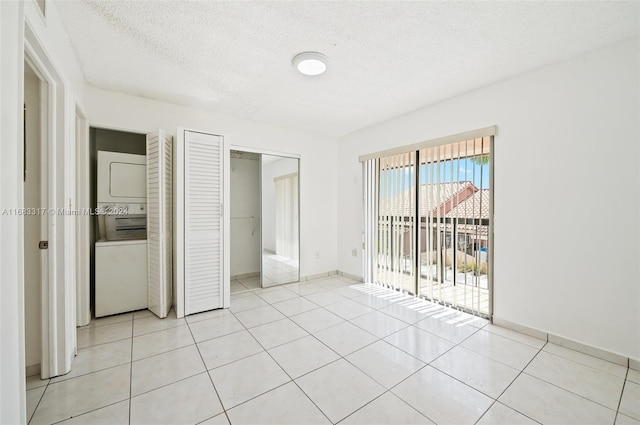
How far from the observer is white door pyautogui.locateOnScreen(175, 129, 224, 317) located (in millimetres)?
2834

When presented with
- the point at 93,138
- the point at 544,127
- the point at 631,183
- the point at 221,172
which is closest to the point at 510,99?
the point at 544,127

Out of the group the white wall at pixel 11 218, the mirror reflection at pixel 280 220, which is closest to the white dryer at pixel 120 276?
the mirror reflection at pixel 280 220

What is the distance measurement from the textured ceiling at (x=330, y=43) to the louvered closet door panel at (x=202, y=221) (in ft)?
2.16

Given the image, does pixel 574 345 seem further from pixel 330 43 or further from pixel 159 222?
pixel 159 222

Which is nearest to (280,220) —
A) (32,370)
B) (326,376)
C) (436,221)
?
(436,221)

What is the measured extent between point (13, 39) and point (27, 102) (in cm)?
86

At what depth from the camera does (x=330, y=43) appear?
6.82 ft

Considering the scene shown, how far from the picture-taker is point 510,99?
8.42 ft

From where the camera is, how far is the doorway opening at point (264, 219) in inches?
159

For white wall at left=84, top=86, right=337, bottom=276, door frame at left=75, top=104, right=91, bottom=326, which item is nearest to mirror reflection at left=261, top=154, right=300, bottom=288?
white wall at left=84, top=86, right=337, bottom=276

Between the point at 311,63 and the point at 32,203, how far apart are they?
2305 millimetres

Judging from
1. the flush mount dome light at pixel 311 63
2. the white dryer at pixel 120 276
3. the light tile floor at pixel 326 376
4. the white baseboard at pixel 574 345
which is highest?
the flush mount dome light at pixel 311 63

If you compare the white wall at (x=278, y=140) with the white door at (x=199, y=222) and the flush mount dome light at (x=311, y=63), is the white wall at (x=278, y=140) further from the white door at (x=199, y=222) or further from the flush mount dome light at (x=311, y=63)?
the flush mount dome light at (x=311, y=63)

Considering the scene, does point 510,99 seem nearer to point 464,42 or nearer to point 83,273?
point 464,42
